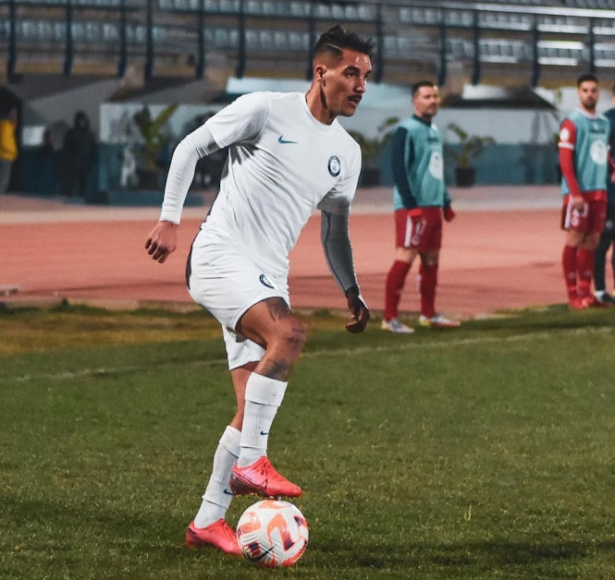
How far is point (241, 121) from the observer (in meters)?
4.67

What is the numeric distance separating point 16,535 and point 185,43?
86.5 ft

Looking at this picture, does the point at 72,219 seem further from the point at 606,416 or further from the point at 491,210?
the point at 606,416

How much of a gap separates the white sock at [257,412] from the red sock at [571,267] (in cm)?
827

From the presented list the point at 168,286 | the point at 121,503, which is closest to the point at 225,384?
the point at 121,503

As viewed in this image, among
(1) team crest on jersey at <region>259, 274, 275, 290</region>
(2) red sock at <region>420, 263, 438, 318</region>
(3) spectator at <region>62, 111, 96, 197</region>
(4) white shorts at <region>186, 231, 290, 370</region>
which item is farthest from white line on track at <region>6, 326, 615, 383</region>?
(3) spectator at <region>62, 111, 96, 197</region>

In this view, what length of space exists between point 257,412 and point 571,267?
8361 mm

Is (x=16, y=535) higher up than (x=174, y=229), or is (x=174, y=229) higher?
(x=174, y=229)

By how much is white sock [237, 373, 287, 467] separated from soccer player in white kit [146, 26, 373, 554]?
0.10 ft

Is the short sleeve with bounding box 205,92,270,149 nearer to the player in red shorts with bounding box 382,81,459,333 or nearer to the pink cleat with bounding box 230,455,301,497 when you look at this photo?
the pink cleat with bounding box 230,455,301,497

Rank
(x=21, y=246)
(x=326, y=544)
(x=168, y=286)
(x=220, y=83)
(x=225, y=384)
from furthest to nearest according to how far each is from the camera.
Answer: (x=220, y=83), (x=21, y=246), (x=168, y=286), (x=225, y=384), (x=326, y=544)

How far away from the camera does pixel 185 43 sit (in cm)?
3062

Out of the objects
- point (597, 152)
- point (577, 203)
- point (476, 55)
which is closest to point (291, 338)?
point (577, 203)

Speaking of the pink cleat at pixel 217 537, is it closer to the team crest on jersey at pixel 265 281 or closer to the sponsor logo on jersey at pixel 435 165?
the team crest on jersey at pixel 265 281

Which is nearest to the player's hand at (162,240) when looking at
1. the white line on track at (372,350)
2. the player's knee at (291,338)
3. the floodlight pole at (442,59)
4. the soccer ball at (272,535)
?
the player's knee at (291,338)
